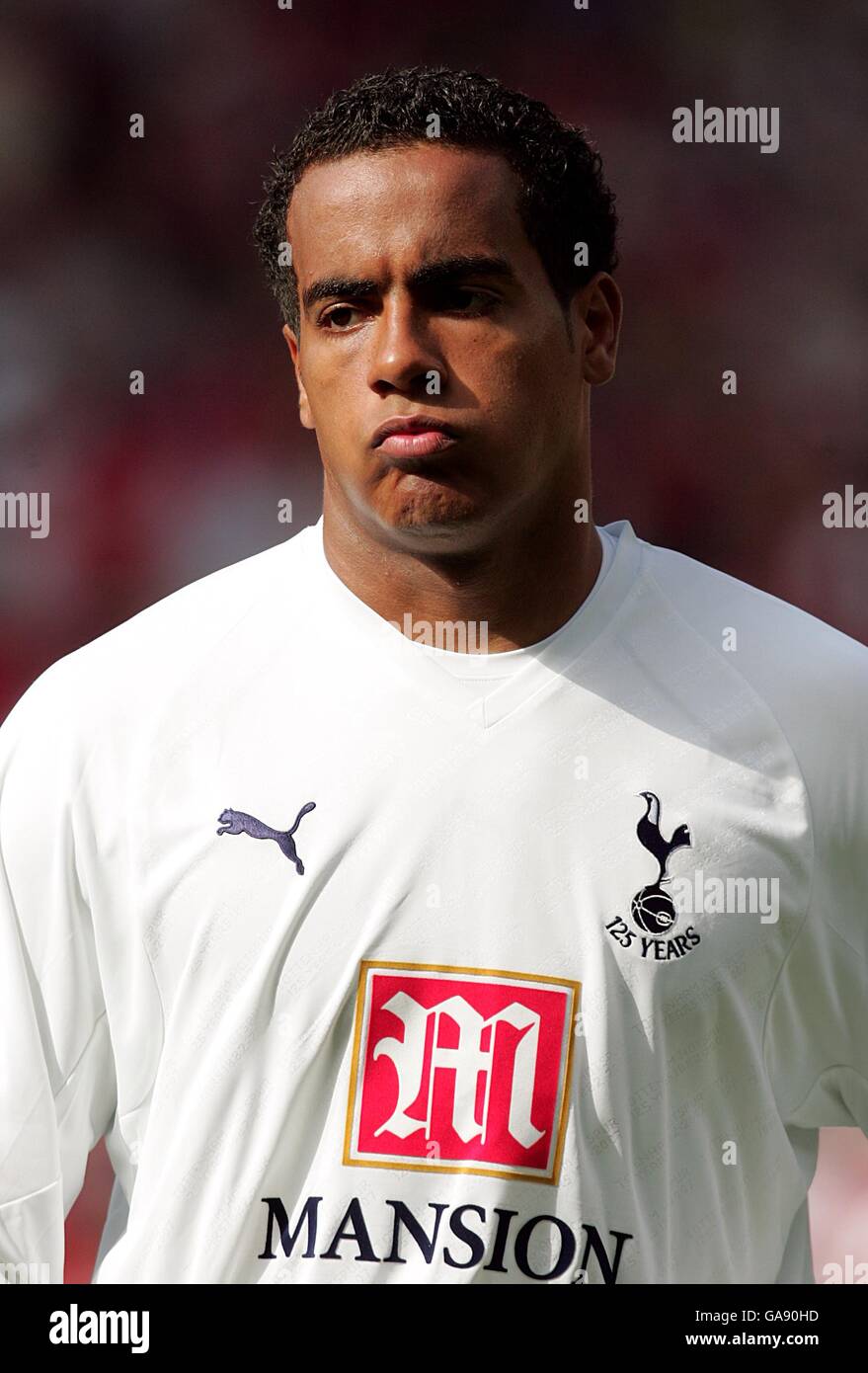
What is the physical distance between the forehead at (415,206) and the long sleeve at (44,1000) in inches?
19.9

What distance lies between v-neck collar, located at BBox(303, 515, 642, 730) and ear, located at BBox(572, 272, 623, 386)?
177 mm

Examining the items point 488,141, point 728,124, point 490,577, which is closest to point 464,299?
point 488,141

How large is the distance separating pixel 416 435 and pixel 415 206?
0.61ft

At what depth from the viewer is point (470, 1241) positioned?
56.3 inches

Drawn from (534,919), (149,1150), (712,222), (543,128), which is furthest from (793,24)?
(149,1150)

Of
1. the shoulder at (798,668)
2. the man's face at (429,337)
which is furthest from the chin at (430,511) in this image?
the shoulder at (798,668)

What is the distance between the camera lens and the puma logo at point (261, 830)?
1.48 meters

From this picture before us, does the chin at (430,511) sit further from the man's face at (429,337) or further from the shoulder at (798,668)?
the shoulder at (798,668)

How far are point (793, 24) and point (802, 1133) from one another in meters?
2.04

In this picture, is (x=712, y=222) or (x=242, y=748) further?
(x=712, y=222)

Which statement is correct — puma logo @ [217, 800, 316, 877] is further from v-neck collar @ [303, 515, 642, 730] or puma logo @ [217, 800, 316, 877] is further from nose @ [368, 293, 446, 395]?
nose @ [368, 293, 446, 395]

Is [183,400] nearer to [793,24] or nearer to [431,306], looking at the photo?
Result: [793,24]

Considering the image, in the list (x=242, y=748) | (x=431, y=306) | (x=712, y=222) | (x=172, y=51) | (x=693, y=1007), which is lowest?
(x=693, y=1007)

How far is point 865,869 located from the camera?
151cm
